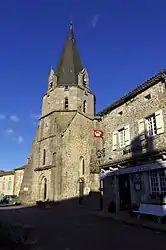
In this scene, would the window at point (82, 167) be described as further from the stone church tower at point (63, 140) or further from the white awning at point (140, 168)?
the white awning at point (140, 168)

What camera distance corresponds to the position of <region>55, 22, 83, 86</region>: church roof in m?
29.8

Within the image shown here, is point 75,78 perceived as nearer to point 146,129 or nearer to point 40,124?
point 40,124

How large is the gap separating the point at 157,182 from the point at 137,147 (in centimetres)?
223

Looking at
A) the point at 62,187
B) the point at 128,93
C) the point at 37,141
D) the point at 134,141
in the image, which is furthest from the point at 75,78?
the point at 134,141

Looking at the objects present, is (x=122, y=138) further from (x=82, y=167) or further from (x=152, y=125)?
(x=82, y=167)

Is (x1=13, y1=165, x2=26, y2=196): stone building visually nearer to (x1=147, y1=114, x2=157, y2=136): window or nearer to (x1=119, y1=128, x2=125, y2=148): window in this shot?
(x1=119, y1=128, x2=125, y2=148): window

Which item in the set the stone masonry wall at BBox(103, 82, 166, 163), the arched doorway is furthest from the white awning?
the arched doorway

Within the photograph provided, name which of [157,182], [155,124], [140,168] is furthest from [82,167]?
[157,182]

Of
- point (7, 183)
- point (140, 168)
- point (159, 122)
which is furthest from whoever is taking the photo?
point (7, 183)

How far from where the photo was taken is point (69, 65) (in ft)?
102

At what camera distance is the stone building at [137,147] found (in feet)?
36.1

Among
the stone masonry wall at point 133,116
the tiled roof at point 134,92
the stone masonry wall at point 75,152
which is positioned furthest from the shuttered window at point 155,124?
the stone masonry wall at point 75,152

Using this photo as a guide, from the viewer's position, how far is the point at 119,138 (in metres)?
14.2

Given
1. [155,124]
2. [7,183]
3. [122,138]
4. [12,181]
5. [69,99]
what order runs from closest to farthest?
[155,124] → [122,138] → [69,99] → [12,181] → [7,183]
